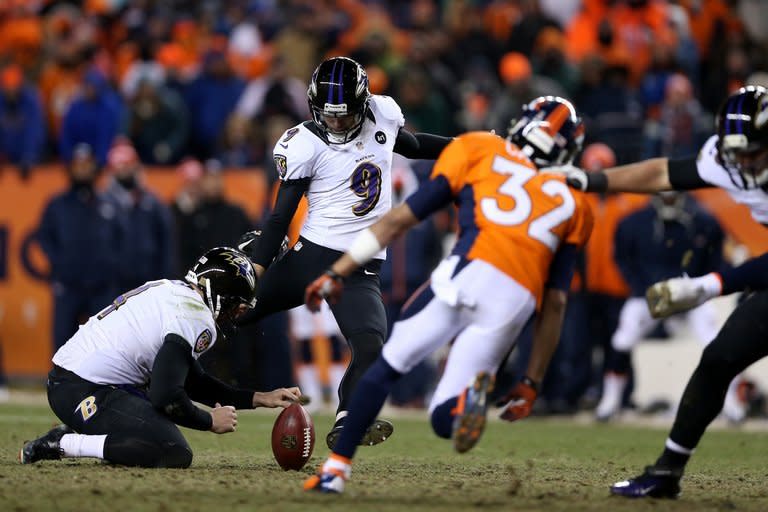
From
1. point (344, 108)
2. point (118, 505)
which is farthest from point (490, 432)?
point (118, 505)

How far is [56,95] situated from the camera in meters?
15.6

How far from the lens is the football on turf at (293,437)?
7102mm

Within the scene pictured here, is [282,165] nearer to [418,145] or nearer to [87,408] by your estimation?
[418,145]

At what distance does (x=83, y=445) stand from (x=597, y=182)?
2915 millimetres

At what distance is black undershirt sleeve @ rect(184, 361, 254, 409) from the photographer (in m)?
7.16

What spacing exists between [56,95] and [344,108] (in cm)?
887

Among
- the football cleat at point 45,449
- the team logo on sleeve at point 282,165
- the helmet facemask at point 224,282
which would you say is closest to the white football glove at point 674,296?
the helmet facemask at point 224,282

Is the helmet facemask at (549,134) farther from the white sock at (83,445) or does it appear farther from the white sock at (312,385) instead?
the white sock at (312,385)

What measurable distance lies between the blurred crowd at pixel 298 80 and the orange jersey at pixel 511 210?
22.3 ft

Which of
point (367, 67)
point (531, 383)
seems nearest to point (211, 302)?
point (531, 383)

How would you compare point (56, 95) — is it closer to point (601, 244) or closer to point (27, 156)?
point (27, 156)

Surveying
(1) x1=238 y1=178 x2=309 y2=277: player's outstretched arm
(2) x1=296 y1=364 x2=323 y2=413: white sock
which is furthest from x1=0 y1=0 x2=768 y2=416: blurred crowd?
(1) x1=238 y1=178 x2=309 y2=277: player's outstretched arm

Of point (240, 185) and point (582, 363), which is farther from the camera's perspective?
point (240, 185)

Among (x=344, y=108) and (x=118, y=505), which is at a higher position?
(x=344, y=108)
